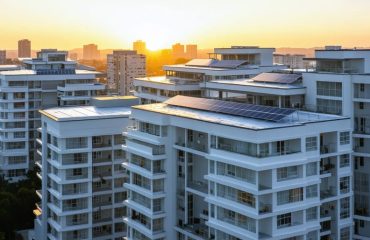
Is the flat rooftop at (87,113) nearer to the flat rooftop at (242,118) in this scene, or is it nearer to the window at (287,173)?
the flat rooftop at (242,118)

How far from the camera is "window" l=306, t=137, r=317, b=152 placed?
112ft

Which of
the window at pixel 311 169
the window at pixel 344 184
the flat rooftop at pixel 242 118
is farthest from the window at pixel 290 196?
the window at pixel 344 184

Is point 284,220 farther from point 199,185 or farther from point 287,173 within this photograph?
point 199,185

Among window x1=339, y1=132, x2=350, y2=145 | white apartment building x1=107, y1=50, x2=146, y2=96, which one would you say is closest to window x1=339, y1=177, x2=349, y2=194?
window x1=339, y1=132, x2=350, y2=145

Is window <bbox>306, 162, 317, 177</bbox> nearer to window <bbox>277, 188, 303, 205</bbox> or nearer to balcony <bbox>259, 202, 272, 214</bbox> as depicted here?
window <bbox>277, 188, 303, 205</bbox>

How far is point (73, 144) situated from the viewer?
153 feet

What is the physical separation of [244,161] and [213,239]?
676 cm

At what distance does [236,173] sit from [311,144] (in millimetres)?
5342

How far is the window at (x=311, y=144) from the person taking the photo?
34.2m

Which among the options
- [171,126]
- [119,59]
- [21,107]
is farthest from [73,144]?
[119,59]

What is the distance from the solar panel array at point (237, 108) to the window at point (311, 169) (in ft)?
11.3

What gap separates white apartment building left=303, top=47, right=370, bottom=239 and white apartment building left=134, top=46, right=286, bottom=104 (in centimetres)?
1516

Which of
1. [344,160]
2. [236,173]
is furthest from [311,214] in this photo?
[344,160]

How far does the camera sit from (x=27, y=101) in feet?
240
